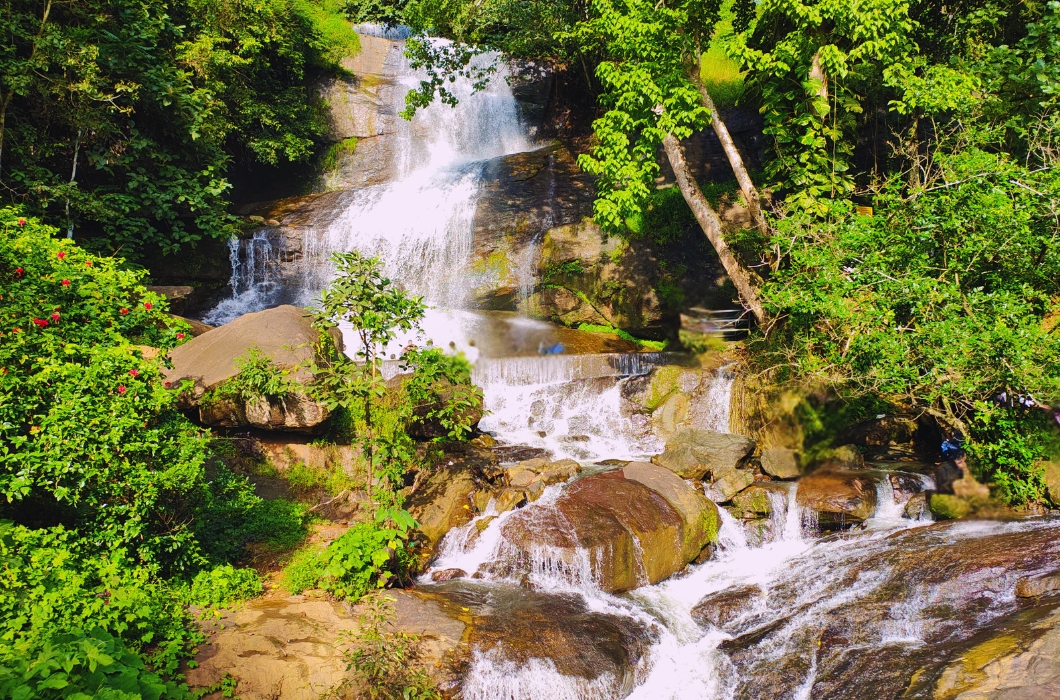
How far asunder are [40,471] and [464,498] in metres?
4.23

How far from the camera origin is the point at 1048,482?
7.00 m

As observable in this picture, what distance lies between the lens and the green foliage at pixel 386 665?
185 inches

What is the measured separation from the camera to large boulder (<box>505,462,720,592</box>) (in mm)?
6508

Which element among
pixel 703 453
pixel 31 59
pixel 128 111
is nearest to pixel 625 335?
pixel 703 453

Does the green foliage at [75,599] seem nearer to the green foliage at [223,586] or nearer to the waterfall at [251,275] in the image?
the green foliage at [223,586]

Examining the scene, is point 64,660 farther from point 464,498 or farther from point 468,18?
point 468,18

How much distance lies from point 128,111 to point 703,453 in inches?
415

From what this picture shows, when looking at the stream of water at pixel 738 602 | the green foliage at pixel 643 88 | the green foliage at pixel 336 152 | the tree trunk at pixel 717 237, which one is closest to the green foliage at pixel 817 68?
the green foliage at pixel 643 88

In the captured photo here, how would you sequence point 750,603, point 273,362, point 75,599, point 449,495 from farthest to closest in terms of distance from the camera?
→ point 273,362, point 449,495, point 750,603, point 75,599

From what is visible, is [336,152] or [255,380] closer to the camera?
[255,380]

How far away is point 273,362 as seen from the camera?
25.6ft

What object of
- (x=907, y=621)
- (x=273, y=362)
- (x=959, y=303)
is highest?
(x=959, y=303)

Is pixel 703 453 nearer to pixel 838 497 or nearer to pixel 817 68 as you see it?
pixel 838 497

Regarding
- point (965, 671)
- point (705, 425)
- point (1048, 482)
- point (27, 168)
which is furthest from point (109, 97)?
point (1048, 482)
